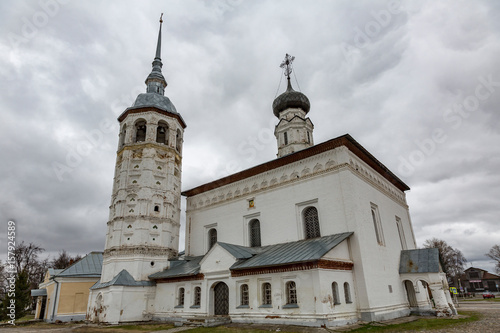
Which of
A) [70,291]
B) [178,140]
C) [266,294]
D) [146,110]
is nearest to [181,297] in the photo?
[266,294]

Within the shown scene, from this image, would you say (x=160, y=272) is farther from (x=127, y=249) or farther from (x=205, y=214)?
(x=205, y=214)

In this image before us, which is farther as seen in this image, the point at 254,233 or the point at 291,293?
the point at 254,233

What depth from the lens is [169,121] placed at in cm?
2208

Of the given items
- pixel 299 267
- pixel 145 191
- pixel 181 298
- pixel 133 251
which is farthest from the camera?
pixel 145 191

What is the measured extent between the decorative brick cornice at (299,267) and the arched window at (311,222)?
2571 mm

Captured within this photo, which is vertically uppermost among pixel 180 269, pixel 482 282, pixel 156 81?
pixel 156 81

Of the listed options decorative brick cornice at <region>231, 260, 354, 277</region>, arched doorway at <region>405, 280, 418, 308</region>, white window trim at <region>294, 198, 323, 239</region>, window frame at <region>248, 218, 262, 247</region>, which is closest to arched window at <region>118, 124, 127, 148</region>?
window frame at <region>248, 218, 262, 247</region>

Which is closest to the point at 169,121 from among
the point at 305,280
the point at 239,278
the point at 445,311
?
the point at 239,278

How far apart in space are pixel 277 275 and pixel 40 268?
39.0m

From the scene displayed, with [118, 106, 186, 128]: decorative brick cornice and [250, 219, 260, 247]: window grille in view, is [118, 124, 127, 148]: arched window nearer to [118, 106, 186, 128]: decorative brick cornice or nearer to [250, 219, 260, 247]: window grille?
[118, 106, 186, 128]: decorative brick cornice

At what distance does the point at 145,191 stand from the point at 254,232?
7286 mm

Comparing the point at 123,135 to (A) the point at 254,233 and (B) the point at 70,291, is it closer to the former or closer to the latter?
(B) the point at 70,291

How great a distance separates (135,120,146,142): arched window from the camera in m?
21.9

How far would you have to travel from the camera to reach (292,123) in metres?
23.7
